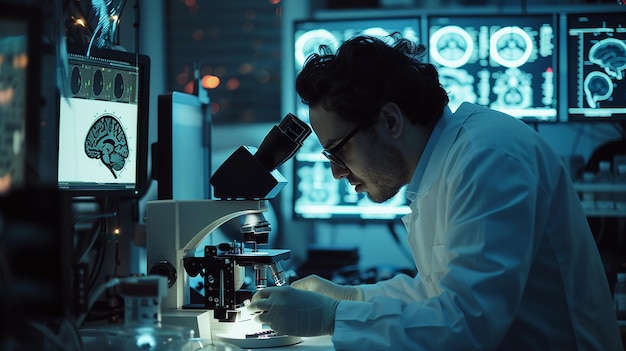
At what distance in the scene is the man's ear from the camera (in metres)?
1.59

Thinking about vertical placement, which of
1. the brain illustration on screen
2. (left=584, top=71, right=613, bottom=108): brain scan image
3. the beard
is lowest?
the beard

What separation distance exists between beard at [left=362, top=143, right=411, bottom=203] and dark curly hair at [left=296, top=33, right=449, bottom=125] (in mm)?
91

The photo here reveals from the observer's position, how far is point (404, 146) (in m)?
1.67

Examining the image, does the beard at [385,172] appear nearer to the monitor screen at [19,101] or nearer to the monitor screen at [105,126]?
the monitor screen at [105,126]

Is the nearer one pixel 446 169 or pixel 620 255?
pixel 446 169

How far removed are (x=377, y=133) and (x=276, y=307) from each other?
480mm

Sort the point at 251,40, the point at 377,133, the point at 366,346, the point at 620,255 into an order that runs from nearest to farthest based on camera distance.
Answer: the point at 366,346, the point at 377,133, the point at 620,255, the point at 251,40

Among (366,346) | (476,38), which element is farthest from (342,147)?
(476,38)

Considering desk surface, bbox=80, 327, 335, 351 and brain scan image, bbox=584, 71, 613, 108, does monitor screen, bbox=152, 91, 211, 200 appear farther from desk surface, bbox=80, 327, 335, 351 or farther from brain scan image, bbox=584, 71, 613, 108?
brain scan image, bbox=584, 71, 613, 108

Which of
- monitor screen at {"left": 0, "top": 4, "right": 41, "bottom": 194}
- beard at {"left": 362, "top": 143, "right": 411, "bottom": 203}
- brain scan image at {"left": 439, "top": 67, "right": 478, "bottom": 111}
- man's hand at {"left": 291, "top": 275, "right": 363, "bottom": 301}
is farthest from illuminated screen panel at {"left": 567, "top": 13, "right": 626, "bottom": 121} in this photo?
monitor screen at {"left": 0, "top": 4, "right": 41, "bottom": 194}

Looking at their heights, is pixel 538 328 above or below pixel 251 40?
below

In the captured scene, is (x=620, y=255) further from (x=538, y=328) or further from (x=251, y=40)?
(x=251, y=40)

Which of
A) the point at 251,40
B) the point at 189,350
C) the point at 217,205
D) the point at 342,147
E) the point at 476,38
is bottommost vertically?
the point at 189,350

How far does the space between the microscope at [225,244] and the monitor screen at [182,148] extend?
24 centimetres
